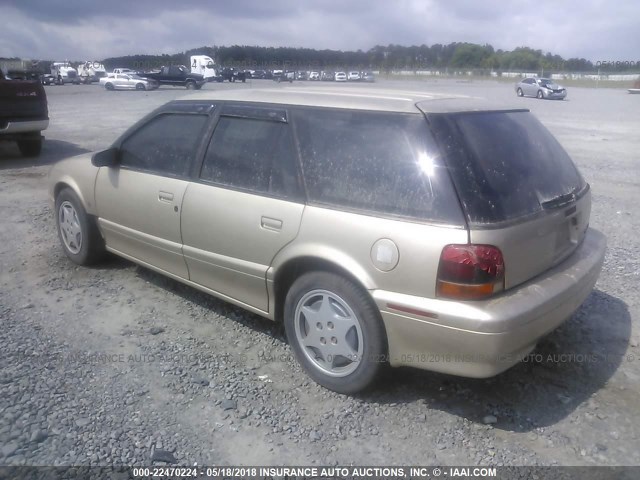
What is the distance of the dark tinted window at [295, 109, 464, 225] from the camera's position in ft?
8.94

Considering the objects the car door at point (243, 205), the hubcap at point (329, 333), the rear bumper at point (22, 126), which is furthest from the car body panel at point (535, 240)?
the rear bumper at point (22, 126)

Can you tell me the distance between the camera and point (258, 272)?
3.38 m

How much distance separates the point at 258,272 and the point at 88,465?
1397 millimetres

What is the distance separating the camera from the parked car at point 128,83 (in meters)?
42.4

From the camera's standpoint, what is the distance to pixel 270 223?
3.27m

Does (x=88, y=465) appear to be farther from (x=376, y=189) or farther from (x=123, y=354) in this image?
(x=376, y=189)

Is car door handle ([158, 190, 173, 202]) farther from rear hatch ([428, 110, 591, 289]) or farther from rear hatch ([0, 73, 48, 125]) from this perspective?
rear hatch ([0, 73, 48, 125])

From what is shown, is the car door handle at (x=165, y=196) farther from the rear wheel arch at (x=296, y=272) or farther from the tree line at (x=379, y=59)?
the tree line at (x=379, y=59)

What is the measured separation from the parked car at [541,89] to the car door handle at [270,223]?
3601 centimetres

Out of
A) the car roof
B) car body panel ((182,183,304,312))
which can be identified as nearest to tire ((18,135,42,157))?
the car roof

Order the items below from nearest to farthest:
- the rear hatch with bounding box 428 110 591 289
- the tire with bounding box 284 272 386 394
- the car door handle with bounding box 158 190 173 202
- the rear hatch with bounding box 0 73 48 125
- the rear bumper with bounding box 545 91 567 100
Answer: the rear hatch with bounding box 428 110 591 289, the tire with bounding box 284 272 386 394, the car door handle with bounding box 158 190 173 202, the rear hatch with bounding box 0 73 48 125, the rear bumper with bounding box 545 91 567 100

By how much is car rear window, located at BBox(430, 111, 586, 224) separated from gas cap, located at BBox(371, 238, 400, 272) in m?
0.41

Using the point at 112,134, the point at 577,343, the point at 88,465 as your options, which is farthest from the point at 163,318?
the point at 112,134

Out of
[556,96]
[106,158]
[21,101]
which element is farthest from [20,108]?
[556,96]
